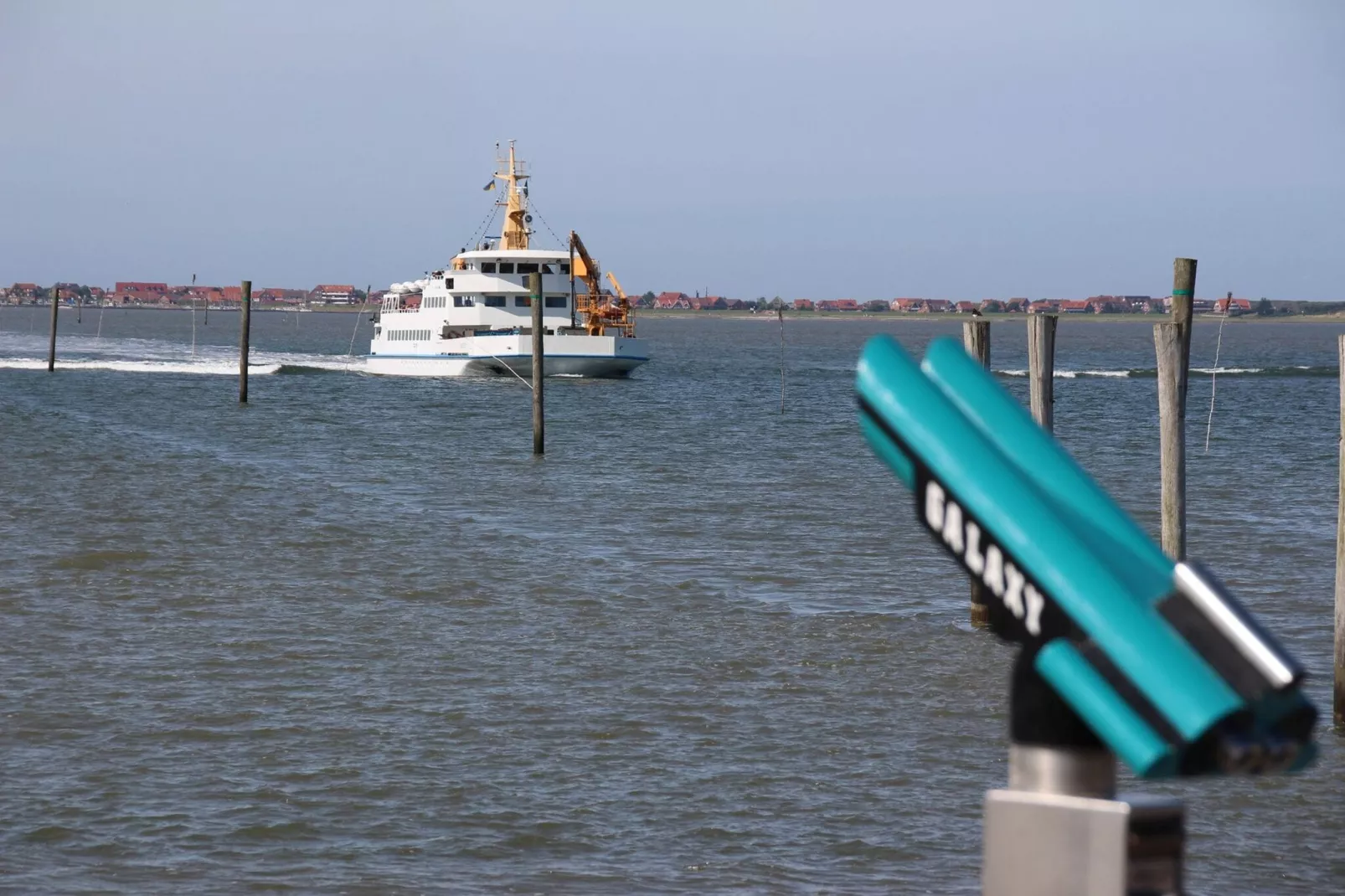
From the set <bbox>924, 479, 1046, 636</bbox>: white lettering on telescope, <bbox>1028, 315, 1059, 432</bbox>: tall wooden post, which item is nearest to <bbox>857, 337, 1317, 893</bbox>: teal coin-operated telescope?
<bbox>924, 479, 1046, 636</bbox>: white lettering on telescope

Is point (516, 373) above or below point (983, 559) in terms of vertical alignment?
above

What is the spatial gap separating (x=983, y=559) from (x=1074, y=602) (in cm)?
10

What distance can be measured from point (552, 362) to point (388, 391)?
5702 millimetres

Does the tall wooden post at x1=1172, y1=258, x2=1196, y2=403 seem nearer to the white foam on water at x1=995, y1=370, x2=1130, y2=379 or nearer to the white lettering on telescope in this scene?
the white lettering on telescope

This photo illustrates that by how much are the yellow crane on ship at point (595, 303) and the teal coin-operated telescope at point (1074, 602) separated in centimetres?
5515

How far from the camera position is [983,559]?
1.35m

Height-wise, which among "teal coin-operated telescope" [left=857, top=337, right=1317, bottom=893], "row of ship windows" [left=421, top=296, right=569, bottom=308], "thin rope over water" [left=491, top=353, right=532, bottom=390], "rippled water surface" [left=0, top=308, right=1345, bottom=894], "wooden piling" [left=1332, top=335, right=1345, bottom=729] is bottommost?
"rippled water surface" [left=0, top=308, right=1345, bottom=894]

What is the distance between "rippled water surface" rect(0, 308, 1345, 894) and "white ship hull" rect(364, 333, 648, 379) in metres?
26.8

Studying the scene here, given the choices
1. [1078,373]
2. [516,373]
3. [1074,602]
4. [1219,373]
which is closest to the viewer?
[1074,602]

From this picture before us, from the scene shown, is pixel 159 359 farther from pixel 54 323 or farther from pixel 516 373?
pixel 516 373

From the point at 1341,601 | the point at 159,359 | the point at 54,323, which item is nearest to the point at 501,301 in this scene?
the point at 54,323

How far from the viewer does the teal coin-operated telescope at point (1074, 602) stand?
1.20 m

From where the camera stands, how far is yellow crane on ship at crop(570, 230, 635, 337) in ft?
187

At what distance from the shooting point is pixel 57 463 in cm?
2755
